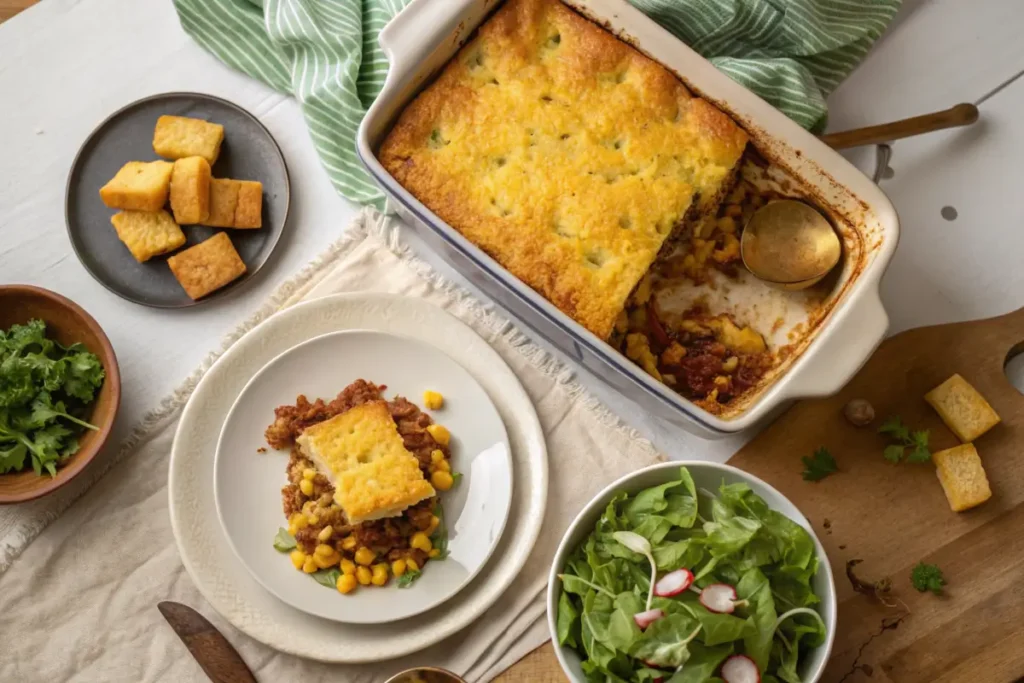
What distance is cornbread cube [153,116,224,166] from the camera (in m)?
2.73

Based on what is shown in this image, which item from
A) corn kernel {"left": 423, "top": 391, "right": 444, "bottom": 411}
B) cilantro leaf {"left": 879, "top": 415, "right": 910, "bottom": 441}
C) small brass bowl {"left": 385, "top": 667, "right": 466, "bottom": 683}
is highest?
cilantro leaf {"left": 879, "top": 415, "right": 910, "bottom": 441}

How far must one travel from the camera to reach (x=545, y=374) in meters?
2.73

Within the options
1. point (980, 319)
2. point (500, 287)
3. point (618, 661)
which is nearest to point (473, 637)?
point (618, 661)

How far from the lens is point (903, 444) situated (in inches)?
102

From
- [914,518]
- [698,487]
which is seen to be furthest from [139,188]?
[914,518]

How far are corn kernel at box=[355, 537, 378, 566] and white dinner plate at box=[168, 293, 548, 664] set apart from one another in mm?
191

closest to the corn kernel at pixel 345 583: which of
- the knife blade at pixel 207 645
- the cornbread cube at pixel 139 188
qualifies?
the knife blade at pixel 207 645

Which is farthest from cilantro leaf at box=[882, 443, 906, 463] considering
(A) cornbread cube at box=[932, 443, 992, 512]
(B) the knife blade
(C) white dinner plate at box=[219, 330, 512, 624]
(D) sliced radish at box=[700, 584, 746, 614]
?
(B) the knife blade

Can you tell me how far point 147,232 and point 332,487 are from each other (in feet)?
3.08

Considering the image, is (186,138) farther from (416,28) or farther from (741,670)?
(741,670)

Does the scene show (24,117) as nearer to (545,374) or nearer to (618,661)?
(545,374)

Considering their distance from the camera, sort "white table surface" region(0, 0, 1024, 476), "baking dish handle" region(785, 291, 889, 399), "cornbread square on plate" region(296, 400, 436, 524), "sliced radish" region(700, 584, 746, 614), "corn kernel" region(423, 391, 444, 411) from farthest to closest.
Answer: "white table surface" region(0, 0, 1024, 476), "corn kernel" region(423, 391, 444, 411), "cornbread square on plate" region(296, 400, 436, 524), "baking dish handle" region(785, 291, 889, 399), "sliced radish" region(700, 584, 746, 614)

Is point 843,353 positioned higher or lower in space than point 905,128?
lower

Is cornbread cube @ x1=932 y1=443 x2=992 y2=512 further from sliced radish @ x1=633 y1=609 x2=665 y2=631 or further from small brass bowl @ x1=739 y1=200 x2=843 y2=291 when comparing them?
sliced radish @ x1=633 y1=609 x2=665 y2=631
